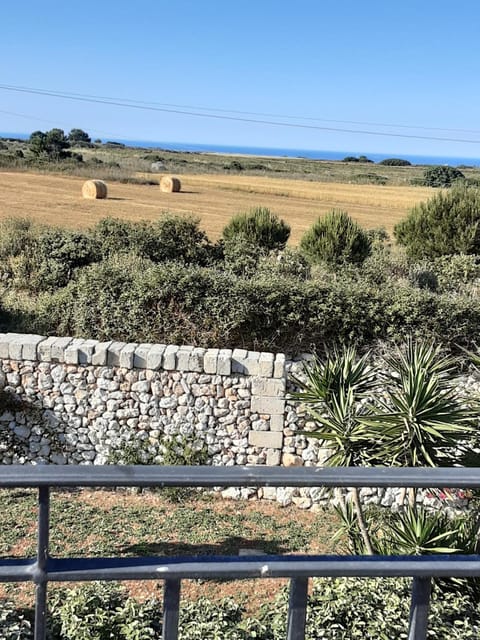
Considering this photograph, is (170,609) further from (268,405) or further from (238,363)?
(268,405)

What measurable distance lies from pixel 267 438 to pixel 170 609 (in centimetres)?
806

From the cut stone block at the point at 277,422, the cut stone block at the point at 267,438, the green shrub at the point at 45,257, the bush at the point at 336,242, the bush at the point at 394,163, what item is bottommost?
the cut stone block at the point at 267,438

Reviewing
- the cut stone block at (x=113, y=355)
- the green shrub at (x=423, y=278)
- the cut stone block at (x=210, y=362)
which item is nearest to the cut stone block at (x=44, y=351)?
the cut stone block at (x=113, y=355)

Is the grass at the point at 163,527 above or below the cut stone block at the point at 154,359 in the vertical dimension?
below

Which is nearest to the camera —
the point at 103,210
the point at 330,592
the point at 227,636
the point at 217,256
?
the point at 227,636

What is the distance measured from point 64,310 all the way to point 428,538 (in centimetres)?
719

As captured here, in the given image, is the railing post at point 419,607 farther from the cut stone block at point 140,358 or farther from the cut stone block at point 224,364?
the cut stone block at point 140,358

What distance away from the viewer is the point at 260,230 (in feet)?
56.0

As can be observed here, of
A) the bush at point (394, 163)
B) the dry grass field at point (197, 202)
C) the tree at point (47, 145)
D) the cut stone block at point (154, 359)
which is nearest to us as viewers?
the cut stone block at point (154, 359)

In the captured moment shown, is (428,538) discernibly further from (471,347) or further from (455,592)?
(471,347)

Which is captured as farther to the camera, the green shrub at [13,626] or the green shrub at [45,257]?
the green shrub at [45,257]

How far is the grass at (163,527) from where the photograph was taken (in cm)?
737

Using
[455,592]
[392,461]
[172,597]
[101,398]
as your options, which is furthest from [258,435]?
[172,597]

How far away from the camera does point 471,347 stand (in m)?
10.5
